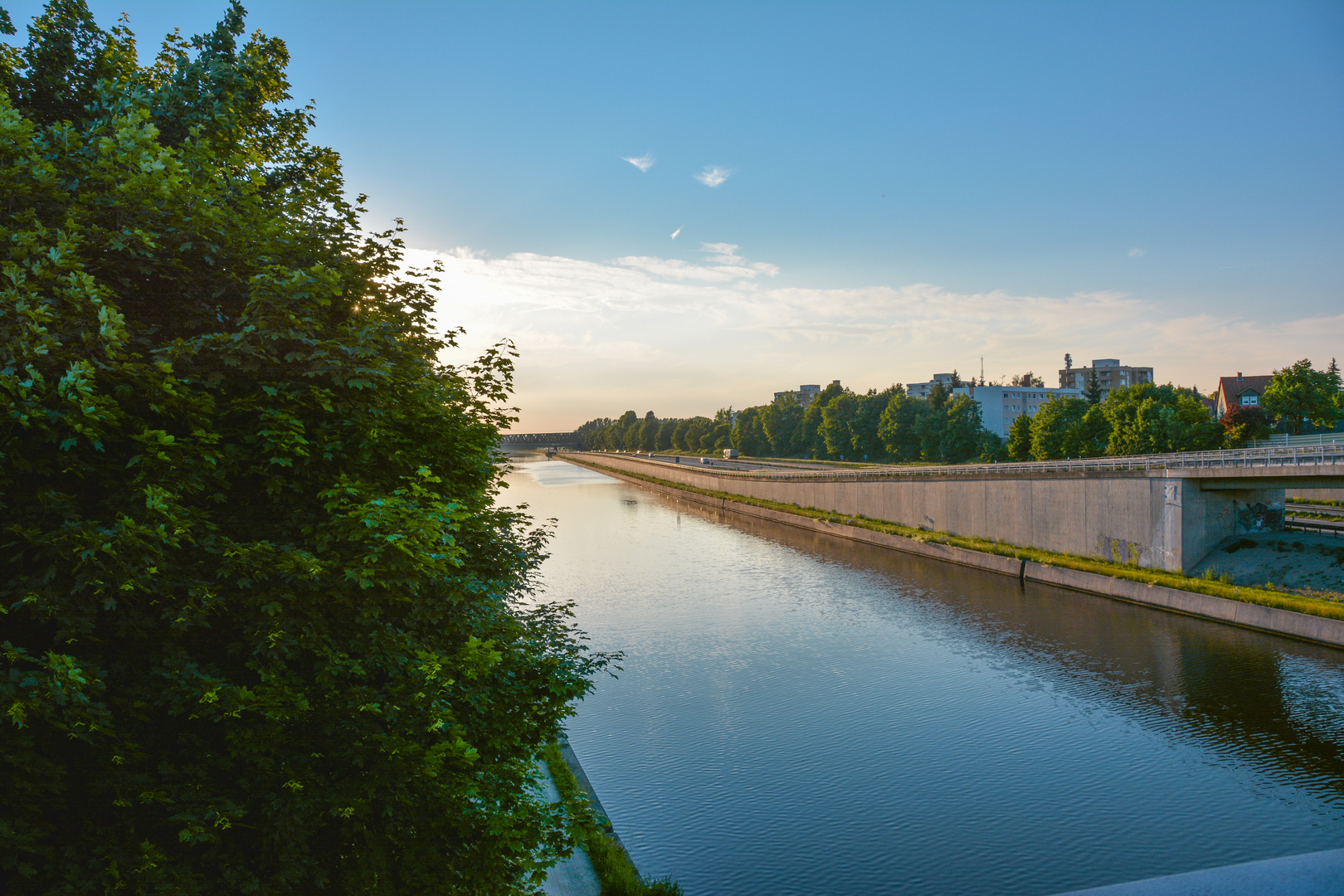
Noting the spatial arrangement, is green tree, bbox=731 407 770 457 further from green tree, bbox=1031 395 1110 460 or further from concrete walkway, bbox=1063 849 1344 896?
concrete walkway, bbox=1063 849 1344 896

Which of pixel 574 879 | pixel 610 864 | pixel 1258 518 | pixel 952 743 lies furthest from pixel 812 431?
pixel 574 879

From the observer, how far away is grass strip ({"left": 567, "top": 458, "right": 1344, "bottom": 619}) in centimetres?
2175

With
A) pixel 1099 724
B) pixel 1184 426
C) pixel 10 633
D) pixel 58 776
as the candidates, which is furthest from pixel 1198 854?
pixel 1184 426

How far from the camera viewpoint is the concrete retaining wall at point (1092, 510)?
27.4 meters

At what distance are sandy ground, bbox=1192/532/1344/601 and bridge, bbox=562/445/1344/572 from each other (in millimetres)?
616

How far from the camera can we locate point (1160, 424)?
160 ft

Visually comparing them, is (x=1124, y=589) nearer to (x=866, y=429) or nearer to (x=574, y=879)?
(x=574, y=879)

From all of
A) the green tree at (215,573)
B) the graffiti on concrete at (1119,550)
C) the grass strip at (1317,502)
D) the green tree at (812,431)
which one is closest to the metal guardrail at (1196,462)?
the graffiti on concrete at (1119,550)

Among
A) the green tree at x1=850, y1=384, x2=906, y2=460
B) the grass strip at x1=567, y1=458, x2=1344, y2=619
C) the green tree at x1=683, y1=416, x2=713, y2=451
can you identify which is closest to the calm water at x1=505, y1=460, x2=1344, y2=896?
the grass strip at x1=567, y1=458, x2=1344, y2=619

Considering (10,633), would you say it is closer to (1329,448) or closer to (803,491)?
(1329,448)

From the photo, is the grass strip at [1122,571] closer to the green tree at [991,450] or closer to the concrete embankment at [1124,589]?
the concrete embankment at [1124,589]

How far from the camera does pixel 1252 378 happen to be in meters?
89.1

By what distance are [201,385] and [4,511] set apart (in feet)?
5.72

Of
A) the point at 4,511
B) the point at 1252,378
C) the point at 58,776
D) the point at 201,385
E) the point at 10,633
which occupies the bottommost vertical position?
the point at 58,776
